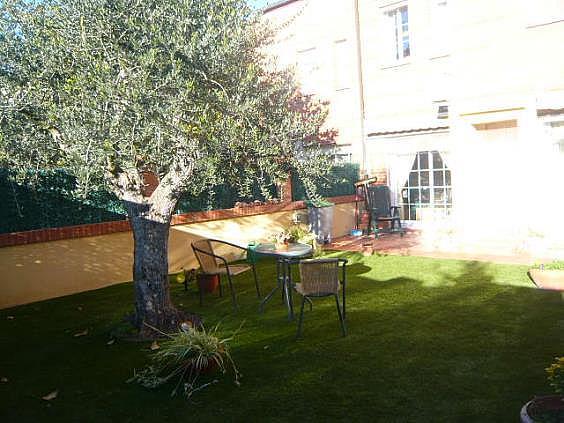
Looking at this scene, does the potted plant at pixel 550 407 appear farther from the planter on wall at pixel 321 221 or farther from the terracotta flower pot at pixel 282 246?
the planter on wall at pixel 321 221

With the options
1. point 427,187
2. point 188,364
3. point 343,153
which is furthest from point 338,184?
point 188,364

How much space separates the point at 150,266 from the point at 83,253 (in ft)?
9.91

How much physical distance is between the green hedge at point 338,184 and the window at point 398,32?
319 cm

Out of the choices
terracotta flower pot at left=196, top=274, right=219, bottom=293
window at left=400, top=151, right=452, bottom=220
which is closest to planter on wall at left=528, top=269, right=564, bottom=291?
terracotta flower pot at left=196, top=274, right=219, bottom=293

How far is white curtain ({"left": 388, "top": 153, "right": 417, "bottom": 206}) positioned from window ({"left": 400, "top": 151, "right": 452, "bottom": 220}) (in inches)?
4.5

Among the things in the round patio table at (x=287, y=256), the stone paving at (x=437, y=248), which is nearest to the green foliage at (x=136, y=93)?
the round patio table at (x=287, y=256)

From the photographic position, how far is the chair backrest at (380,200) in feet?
42.5

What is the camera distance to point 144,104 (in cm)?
460

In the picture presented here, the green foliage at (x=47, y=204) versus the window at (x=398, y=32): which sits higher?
the window at (x=398, y=32)

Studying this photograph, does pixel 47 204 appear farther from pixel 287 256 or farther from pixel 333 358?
pixel 333 358

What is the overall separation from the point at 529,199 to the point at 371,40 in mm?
6334

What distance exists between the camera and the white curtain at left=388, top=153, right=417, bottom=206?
43.3 ft

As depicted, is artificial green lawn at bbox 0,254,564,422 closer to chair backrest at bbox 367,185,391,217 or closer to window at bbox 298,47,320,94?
chair backrest at bbox 367,185,391,217

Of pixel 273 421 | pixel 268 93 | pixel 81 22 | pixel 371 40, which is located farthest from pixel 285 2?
pixel 273 421
